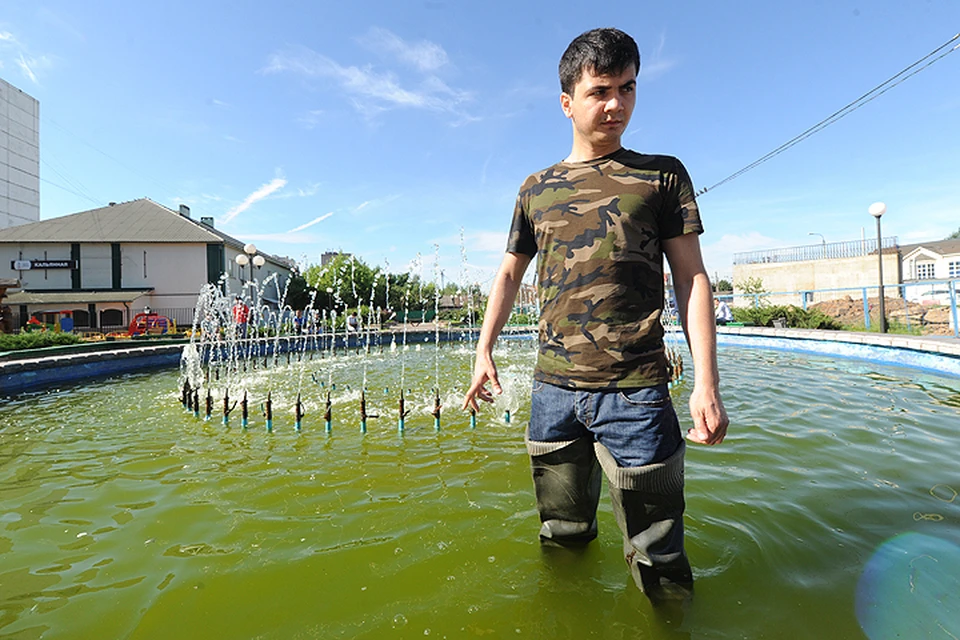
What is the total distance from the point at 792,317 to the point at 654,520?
1922 cm

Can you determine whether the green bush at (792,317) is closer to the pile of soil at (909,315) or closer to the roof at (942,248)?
the pile of soil at (909,315)

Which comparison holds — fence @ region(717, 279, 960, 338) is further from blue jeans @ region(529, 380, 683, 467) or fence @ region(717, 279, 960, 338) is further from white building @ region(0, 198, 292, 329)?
white building @ region(0, 198, 292, 329)

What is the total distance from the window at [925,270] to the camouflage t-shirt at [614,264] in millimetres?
56695

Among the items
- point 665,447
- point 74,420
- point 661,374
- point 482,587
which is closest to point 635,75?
point 661,374

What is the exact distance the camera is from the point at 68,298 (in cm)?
2589

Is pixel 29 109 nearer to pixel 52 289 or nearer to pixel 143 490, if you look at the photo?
pixel 52 289

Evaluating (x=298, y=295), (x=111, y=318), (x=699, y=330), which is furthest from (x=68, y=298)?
(x=699, y=330)

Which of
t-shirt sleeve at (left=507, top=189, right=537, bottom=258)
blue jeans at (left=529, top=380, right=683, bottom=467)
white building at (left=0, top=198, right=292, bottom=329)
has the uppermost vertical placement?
white building at (left=0, top=198, right=292, bottom=329)

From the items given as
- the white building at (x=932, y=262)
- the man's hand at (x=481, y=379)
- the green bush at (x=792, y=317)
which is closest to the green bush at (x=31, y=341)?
the man's hand at (x=481, y=379)

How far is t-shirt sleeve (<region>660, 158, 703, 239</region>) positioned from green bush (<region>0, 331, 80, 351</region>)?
652 inches

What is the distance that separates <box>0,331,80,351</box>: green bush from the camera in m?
12.0

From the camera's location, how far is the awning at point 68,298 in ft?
83.7

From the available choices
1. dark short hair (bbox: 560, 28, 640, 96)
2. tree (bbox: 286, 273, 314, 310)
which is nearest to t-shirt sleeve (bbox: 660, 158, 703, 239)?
dark short hair (bbox: 560, 28, 640, 96)

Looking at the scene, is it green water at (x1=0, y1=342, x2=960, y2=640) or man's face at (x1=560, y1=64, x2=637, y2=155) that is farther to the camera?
green water at (x1=0, y1=342, x2=960, y2=640)
